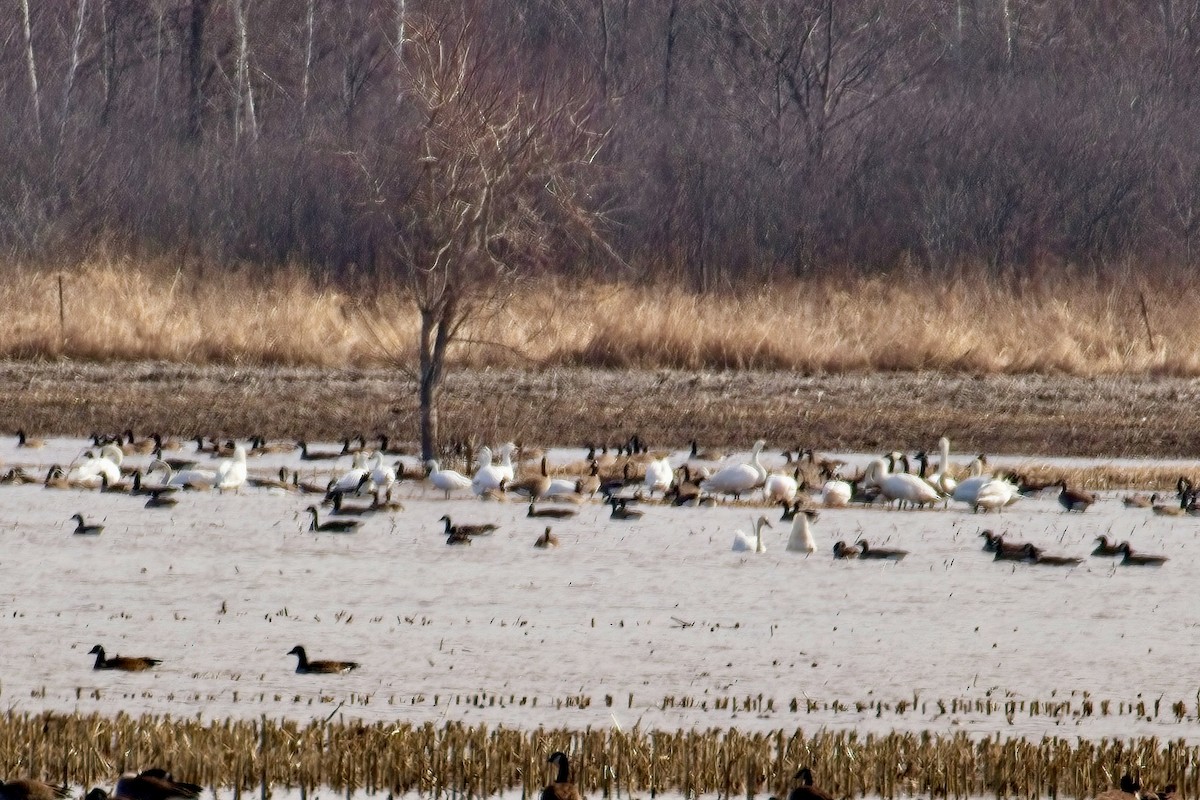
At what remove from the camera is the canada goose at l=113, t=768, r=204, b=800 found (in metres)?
6.59

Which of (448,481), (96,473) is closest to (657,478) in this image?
(448,481)

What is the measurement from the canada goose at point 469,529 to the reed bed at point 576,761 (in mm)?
5826

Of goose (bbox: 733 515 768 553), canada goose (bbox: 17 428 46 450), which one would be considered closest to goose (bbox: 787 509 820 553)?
goose (bbox: 733 515 768 553)

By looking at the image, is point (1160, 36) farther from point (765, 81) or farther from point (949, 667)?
point (949, 667)

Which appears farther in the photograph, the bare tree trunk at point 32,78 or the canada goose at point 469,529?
the bare tree trunk at point 32,78

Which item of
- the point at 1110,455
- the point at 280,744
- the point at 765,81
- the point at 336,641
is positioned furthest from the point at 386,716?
the point at 765,81

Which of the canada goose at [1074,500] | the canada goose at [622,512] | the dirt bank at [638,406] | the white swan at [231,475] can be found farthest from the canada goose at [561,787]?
the dirt bank at [638,406]

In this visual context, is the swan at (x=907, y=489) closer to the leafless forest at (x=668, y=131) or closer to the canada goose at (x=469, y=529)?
the canada goose at (x=469, y=529)

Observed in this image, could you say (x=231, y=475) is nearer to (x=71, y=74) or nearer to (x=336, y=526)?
(x=336, y=526)

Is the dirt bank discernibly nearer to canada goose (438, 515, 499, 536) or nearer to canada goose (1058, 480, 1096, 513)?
canada goose (1058, 480, 1096, 513)

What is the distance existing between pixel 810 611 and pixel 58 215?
82.2ft

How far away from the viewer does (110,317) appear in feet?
86.3

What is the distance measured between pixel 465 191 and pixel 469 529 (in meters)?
10.1

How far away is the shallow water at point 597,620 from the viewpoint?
8.44 m
